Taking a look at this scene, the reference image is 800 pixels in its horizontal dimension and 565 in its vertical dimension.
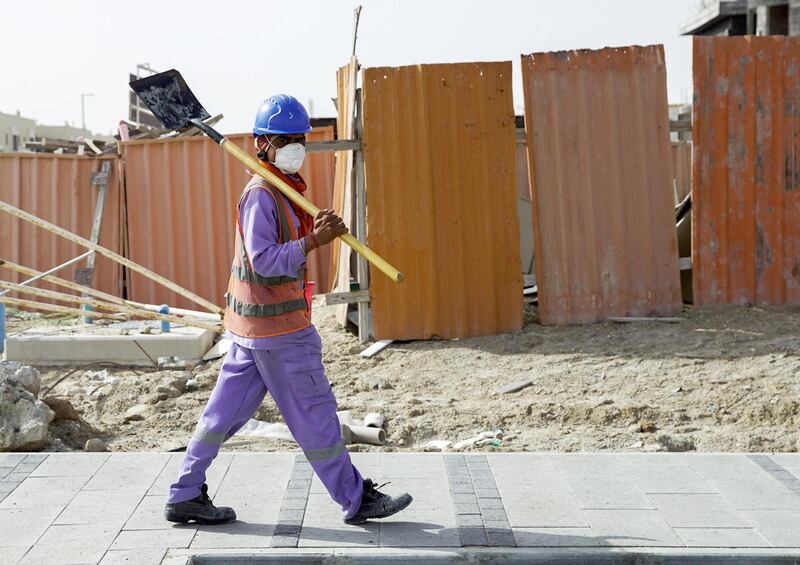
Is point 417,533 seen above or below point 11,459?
below

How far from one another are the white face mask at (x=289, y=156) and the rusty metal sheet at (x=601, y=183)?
17.3 feet

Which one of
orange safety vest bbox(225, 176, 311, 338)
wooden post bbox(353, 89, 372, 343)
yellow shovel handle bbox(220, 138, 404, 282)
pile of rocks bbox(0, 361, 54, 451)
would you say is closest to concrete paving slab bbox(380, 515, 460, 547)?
orange safety vest bbox(225, 176, 311, 338)

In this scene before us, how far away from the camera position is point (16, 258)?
43.3 ft

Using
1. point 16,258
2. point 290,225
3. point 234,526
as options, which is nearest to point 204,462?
point 234,526

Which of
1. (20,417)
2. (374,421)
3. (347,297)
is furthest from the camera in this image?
(347,297)

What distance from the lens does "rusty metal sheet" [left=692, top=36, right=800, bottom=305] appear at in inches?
380

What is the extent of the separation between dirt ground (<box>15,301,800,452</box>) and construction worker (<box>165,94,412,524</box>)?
1924mm

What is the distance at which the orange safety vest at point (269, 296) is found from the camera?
4.49 meters

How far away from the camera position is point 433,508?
483cm

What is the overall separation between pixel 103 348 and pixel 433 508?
5734 mm

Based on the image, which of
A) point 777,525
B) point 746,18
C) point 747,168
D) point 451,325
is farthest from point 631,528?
point 746,18

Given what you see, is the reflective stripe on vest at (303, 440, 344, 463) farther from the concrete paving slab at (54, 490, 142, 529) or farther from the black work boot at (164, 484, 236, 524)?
the concrete paving slab at (54, 490, 142, 529)

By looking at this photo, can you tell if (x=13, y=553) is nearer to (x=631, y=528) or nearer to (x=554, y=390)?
(x=631, y=528)

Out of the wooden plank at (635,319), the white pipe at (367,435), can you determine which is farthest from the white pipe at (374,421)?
the wooden plank at (635,319)
